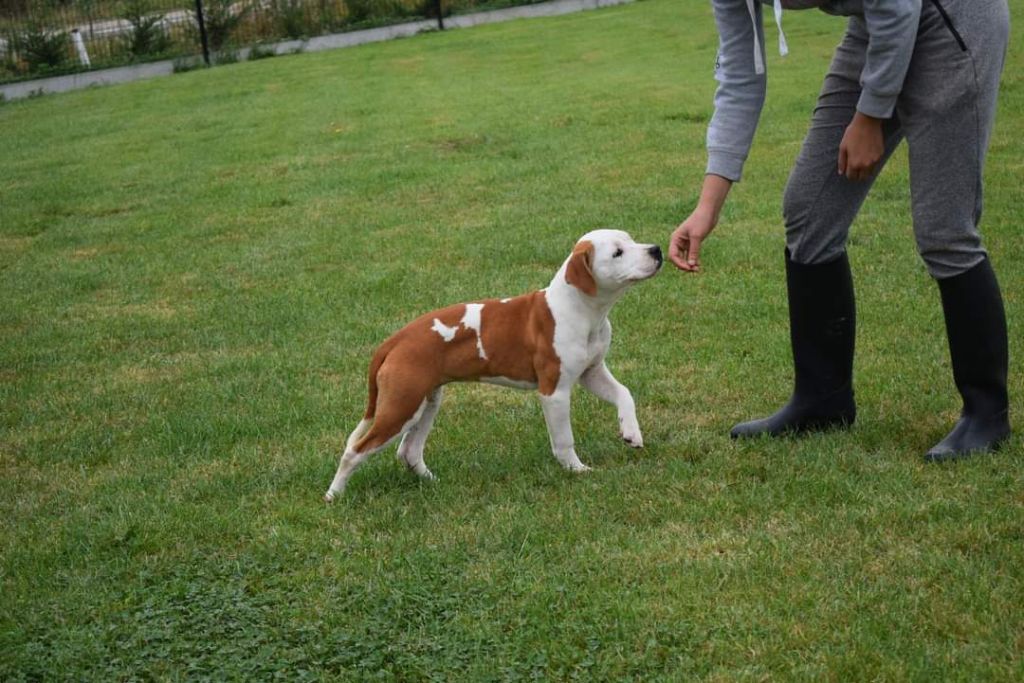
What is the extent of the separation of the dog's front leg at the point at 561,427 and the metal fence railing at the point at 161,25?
68.8 ft

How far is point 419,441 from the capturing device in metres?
4.98

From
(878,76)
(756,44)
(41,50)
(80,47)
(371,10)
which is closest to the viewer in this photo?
(878,76)

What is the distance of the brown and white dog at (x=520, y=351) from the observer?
473 cm

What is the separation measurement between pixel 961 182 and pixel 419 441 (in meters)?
2.08

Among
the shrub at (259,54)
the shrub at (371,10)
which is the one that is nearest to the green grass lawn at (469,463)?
the shrub at (259,54)

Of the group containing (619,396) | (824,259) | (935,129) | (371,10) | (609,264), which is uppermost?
(935,129)

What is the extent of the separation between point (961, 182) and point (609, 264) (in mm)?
1193

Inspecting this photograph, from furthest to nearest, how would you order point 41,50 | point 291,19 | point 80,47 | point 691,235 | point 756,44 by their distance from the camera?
point 291,19, point 80,47, point 41,50, point 691,235, point 756,44

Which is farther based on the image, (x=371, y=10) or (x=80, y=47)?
(x=371, y=10)

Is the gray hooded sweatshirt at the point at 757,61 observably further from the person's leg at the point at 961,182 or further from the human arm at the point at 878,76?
the person's leg at the point at 961,182

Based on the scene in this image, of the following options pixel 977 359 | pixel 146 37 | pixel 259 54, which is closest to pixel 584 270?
pixel 977 359

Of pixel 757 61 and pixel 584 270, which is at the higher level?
pixel 757 61

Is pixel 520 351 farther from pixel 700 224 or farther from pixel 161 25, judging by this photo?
pixel 161 25

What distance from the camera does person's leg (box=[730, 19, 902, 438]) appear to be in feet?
15.5
